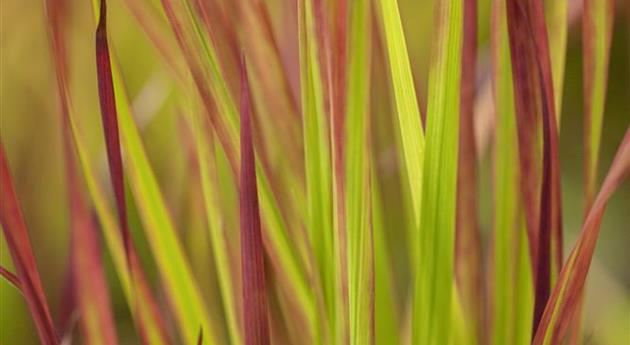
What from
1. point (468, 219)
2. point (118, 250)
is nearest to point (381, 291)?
point (468, 219)

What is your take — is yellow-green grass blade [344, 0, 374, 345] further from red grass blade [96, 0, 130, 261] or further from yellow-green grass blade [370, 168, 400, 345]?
red grass blade [96, 0, 130, 261]

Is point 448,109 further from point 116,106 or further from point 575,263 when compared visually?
point 116,106

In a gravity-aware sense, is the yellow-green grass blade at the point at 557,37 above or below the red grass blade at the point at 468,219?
above

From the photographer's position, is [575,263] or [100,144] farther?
[100,144]

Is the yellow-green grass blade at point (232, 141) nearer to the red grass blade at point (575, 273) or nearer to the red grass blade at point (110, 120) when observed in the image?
the red grass blade at point (110, 120)

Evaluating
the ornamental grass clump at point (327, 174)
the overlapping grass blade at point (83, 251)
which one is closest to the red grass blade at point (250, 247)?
the ornamental grass clump at point (327, 174)

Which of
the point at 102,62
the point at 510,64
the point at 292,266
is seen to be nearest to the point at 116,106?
the point at 102,62

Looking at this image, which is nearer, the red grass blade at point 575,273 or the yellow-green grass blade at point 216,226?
the red grass blade at point 575,273
